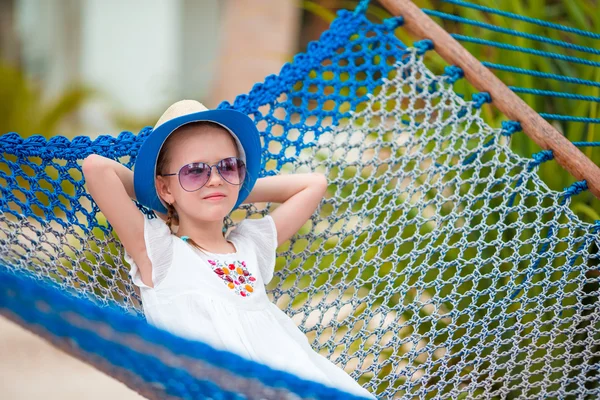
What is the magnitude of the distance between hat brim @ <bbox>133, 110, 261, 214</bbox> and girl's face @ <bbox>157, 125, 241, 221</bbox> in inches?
1.0

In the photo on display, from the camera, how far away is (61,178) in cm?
156

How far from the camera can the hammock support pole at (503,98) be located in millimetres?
1767

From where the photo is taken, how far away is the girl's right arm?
136 centimetres

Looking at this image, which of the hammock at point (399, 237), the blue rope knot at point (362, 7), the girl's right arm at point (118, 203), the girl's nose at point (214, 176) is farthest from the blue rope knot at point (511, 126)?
the girl's right arm at point (118, 203)

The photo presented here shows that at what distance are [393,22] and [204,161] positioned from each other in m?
0.72

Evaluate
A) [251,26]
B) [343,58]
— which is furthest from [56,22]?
[343,58]

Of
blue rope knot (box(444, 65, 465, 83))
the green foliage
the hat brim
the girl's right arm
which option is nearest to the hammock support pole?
blue rope knot (box(444, 65, 465, 83))

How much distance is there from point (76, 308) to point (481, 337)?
1.00 m

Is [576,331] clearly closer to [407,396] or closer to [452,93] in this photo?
[407,396]

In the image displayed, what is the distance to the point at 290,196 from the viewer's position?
1.68 m

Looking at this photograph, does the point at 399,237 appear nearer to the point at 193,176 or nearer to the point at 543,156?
the point at 543,156

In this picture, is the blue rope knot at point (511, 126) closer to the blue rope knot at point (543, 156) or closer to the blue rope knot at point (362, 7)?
the blue rope knot at point (543, 156)

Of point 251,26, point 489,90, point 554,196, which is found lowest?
point 554,196

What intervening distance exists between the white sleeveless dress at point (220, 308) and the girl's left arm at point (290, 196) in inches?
6.5
